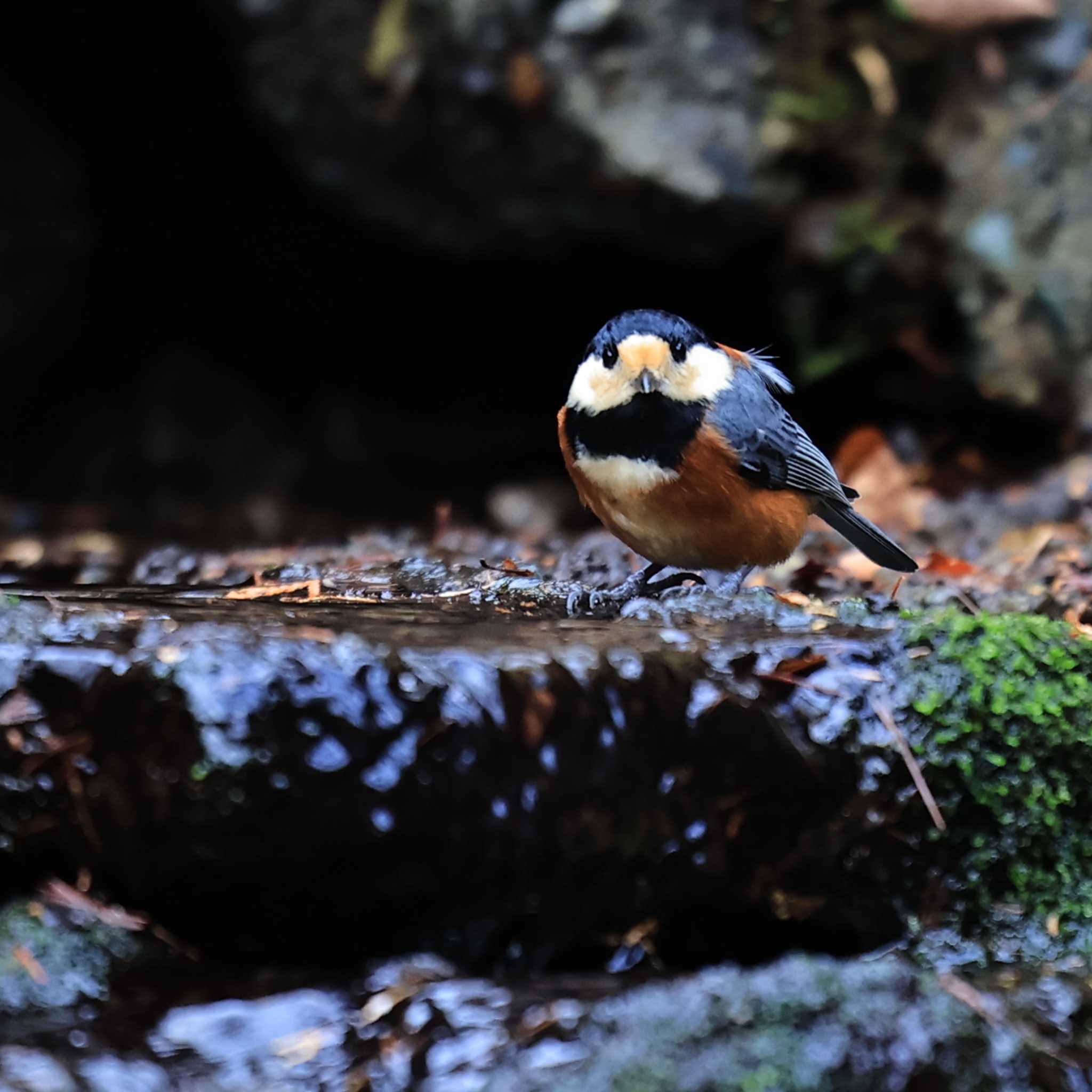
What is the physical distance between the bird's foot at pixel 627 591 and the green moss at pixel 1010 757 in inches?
34.1

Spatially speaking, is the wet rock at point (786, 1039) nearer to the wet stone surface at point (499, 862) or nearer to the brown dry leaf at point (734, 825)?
the wet stone surface at point (499, 862)

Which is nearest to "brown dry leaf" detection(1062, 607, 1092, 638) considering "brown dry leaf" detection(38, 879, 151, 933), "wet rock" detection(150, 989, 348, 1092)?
"wet rock" detection(150, 989, 348, 1092)

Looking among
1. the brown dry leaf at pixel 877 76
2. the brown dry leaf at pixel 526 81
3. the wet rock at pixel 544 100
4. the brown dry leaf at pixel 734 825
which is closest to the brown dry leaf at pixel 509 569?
the brown dry leaf at pixel 734 825

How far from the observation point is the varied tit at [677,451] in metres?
3.25

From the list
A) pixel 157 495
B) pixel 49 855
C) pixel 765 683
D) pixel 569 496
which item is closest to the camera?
pixel 49 855

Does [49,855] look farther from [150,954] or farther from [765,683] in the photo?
[765,683]

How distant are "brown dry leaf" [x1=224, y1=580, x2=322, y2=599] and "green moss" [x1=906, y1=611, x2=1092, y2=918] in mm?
1475

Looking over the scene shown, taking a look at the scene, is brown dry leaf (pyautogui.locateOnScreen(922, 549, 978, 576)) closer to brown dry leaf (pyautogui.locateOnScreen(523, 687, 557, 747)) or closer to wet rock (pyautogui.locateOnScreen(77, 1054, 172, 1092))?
brown dry leaf (pyautogui.locateOnScreen(523, 687, 557, 747))

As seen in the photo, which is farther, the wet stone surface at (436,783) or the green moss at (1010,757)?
the green moss at (1010,757)

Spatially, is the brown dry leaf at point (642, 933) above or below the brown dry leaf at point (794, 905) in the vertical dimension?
below

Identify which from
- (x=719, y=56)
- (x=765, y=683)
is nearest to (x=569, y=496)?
(x=719, y=56)

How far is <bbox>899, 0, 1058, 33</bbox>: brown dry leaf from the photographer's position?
5.21m

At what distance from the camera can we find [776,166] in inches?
220

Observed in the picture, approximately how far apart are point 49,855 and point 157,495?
5.72 m
